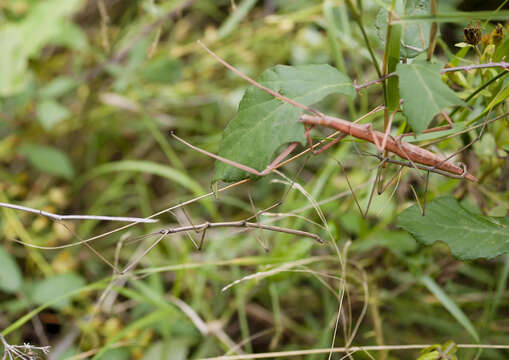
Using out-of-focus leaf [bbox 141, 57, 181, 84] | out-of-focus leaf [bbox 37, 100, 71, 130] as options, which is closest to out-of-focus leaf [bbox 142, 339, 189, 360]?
out-of-focus leaf [bbox 37, 100, 71, 130]

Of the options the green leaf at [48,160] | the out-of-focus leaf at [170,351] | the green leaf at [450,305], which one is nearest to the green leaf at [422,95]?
the green leaf at [450,305]

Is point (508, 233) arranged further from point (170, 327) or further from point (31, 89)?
point (31, 89)

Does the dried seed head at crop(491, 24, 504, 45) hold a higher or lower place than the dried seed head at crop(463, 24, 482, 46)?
lower

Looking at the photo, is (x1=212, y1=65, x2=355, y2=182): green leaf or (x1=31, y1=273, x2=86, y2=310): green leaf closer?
(x1=212, y1=65, x2=355, y2=182): green leaf

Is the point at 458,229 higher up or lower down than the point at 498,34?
lower down

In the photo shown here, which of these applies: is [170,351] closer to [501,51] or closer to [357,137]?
[357,137]

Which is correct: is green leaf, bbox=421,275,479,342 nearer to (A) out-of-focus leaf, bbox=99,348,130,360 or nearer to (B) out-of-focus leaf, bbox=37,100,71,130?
(A) out-of-focus leaf, bbox=99,348,130,360

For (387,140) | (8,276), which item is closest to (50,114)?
(8,276)
